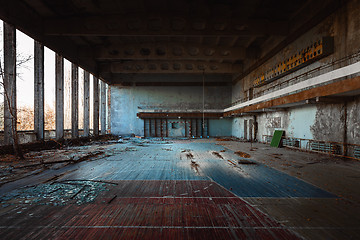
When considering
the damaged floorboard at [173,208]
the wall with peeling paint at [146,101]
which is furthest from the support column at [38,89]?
the wall with peeling paint at [146,101]

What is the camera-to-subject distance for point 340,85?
235 inches

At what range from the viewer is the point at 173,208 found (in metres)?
3.08

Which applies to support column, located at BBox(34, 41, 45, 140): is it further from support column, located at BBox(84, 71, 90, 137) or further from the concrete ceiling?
support column, located at BBox(84, 71, 90, 137)

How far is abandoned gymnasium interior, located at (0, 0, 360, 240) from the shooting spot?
2760 millimetres

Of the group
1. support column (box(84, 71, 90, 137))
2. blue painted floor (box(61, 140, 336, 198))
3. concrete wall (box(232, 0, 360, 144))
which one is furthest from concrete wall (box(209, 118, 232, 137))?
blue painted floor (box(61, 140, 336, 198))

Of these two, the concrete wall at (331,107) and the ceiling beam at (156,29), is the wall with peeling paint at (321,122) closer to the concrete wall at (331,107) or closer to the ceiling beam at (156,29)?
the concrete wall at (331,107)

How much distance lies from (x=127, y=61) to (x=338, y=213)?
19190 mm

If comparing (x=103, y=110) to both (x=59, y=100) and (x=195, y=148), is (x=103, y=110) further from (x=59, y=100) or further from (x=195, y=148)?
(x=195, y=148)

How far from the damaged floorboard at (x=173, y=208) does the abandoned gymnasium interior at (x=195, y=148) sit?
0.03m

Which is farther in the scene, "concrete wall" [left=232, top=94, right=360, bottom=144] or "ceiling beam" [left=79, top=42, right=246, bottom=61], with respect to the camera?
"ceiling beam" [left=79, top=42, right=246, bottom=61]

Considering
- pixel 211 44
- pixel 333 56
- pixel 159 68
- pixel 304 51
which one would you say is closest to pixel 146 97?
pixel 159 68

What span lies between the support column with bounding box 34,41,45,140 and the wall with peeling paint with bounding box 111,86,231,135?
37.0 ft

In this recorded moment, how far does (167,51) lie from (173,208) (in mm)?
13807

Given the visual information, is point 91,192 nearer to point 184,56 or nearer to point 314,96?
point 314,96
